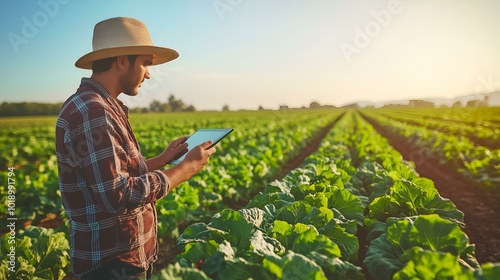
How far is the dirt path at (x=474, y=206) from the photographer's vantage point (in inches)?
207

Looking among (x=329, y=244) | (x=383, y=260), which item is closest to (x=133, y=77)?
Answer: (x=329, y=244)

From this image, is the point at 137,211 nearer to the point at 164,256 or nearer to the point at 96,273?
the point at 96,273

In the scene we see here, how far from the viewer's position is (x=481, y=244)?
17.5 ft

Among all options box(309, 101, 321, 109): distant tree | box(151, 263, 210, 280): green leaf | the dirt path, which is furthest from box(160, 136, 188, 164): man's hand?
box(309, 101, 321, 109): distant tree

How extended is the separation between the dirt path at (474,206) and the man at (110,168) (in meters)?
4.90

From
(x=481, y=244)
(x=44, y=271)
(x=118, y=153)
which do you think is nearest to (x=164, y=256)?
(x=44, y=271)

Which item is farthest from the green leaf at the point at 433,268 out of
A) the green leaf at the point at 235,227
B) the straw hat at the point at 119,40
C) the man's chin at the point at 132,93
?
the straw hat at the point at 119,40

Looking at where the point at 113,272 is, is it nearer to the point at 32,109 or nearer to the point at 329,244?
the point at 329,244

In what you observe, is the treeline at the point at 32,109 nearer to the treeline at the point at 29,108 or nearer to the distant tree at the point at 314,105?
the treeline at the point at 29,108

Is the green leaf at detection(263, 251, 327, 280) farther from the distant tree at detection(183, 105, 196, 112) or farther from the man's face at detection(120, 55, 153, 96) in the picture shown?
the distant tree at detection(183, 105, 196, 112)

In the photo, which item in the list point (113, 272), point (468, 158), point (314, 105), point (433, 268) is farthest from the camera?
point (314, 105)

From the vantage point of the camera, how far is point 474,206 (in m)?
7.20

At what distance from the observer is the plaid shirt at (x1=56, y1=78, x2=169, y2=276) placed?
1746mm

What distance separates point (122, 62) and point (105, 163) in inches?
27.7
